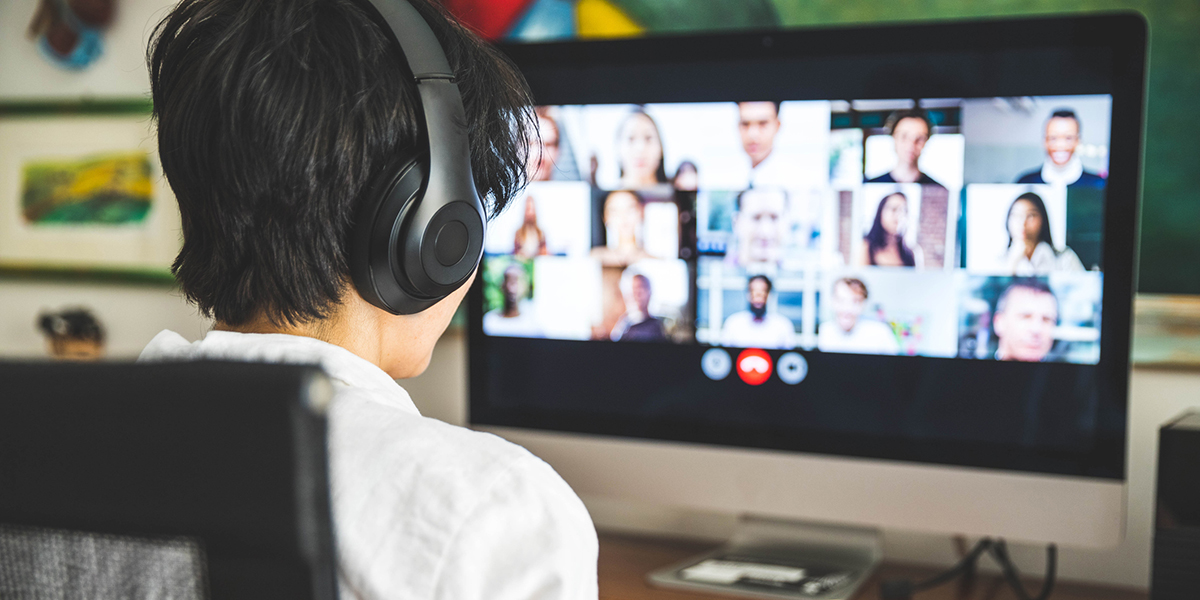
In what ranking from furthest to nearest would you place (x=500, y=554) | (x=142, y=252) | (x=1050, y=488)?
1. (x=142, y=252)
2. (x=1050, y=488)
3. (x=500, y=554)

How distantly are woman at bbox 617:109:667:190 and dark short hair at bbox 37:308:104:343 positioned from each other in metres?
1.18

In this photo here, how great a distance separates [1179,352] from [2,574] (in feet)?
3.96

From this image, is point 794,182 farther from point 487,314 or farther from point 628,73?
point 487,314

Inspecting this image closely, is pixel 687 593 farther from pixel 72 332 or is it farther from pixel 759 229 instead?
pixel 72 332

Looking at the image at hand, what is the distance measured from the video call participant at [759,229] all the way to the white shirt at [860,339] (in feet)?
0.32

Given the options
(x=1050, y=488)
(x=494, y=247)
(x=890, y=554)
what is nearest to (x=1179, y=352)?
(x=1050, y=488)

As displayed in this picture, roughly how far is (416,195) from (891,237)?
0.63 metres

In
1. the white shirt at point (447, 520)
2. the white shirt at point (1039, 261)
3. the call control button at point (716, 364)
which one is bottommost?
the call control button at point (716, 364)

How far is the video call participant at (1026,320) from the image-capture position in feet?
3.10

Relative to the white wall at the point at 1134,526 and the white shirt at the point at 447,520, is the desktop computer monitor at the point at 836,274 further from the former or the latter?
the white shirt at the point at 447,520

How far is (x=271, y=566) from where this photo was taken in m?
0.27

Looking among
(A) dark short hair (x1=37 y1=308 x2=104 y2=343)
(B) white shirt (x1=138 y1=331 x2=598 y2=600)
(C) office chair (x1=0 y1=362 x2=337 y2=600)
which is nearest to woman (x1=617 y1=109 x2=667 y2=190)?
(B) white shirt (x1=138 y1=331 x2=598 y2=600)

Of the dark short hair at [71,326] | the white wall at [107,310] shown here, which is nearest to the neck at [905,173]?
the white wall at [107,310]

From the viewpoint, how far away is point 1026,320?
95 cm
